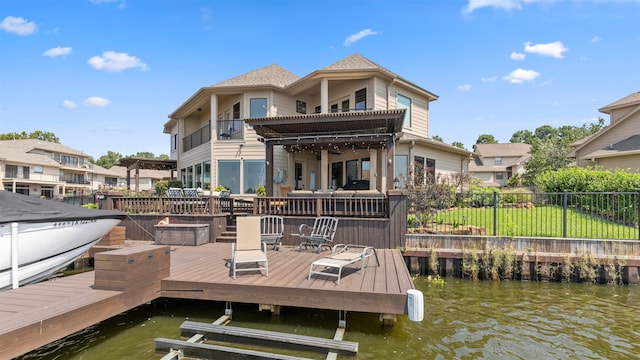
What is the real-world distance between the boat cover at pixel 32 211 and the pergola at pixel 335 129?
5.98 m

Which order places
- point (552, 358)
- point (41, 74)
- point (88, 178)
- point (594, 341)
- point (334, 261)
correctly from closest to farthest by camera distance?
point (552, 358), point (594, 341), point (334, 261), point (41, 74), point (88, 178)

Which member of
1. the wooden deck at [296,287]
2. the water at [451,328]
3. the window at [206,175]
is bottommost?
the water at [451,328]

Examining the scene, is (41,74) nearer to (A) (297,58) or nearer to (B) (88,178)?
(A) (297,58)

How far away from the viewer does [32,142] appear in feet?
136

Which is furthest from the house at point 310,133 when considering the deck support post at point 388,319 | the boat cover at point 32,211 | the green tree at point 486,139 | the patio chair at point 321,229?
the green tree at point 486,139

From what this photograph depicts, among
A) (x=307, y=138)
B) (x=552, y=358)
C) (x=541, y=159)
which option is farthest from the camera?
(x=541, y=159)

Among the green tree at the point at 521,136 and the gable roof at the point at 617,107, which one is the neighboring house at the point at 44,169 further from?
the green tree at the point at 521,136

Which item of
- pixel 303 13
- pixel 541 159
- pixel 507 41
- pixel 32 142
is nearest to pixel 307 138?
pixel 303 13

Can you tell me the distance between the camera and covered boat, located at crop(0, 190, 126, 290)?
5.15 metres

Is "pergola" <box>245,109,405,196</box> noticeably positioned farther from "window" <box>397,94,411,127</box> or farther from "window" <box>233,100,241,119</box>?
"window" <box>233,100,241,119</box>

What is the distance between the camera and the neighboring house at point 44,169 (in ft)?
119

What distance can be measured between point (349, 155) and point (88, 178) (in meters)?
48.1

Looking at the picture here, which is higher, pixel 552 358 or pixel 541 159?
pixel 541 159

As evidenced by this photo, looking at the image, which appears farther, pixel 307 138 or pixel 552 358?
pixel 307 138
